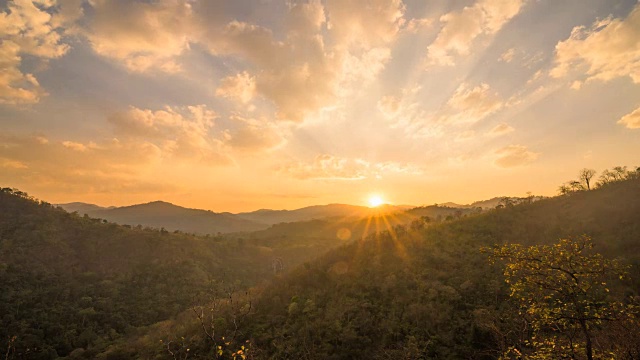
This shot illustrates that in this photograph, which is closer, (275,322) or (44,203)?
(275,322)

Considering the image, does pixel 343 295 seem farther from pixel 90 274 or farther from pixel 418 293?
pixel 90 274

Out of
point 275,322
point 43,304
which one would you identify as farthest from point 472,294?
point 43,304

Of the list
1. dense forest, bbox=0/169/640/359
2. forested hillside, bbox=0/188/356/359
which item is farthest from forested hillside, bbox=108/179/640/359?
forested hillside, bbox=0/188/356/359

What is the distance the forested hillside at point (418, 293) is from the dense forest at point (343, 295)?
4.4 inches

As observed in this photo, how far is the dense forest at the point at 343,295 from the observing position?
18.4 m

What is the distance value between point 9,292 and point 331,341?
145 feet

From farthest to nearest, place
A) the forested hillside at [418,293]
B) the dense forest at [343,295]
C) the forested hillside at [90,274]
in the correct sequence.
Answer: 1. the forested hillside at [90,274]
2. the forested hillside at [418,293]
3. the dense forest at [343,295]

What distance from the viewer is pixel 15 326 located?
33500 mm

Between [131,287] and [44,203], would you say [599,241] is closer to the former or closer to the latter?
[131,287]

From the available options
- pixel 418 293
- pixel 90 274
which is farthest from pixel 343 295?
pixel 90 274

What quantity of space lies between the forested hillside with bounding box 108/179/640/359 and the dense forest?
0.11 metres

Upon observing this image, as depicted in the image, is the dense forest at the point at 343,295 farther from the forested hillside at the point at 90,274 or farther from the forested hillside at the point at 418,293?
the forested hillside at the point at 90,274

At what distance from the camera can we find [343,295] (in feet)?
87.6

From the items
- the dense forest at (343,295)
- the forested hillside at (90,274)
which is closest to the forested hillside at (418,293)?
the dense forest at (343,295)
